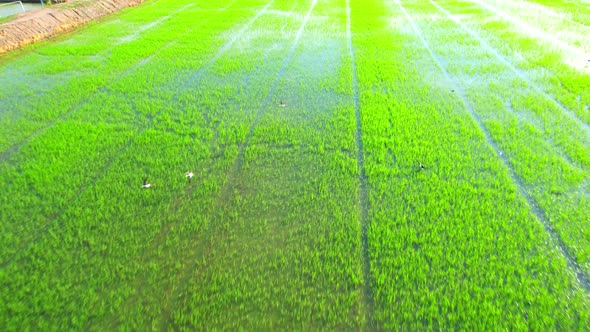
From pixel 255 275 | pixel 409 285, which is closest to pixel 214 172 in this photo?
pixel 255 275

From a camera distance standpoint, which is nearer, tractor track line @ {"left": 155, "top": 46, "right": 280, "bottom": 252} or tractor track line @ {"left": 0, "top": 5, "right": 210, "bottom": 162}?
tractor track line @ {"left": 155, "top": 46, "right": 280, "bottom": 252}

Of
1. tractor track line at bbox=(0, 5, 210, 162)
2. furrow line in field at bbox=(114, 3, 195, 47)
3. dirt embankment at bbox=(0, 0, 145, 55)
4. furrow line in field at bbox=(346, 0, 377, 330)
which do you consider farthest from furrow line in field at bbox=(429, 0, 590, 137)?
dirt embankment at bbox=(0, 0, 145, 55)

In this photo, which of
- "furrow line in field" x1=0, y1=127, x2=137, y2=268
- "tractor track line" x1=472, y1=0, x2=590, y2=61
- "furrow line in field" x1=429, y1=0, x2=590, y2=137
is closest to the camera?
"furrow line in field" x1=0, y1=127, x2=137, y2=268

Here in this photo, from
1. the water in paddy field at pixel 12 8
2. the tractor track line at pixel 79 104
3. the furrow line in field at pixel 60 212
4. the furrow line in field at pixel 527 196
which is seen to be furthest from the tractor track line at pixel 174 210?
the water in paddy field at pixel 12 8

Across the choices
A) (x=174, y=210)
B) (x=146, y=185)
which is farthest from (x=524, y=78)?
(x=146, y=185)

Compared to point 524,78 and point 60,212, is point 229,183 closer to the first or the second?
point 60,212

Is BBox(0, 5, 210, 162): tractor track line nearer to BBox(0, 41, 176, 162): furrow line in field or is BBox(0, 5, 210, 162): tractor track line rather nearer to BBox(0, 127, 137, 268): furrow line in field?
BBox(0, 41, 176, 162): furrow line in field
